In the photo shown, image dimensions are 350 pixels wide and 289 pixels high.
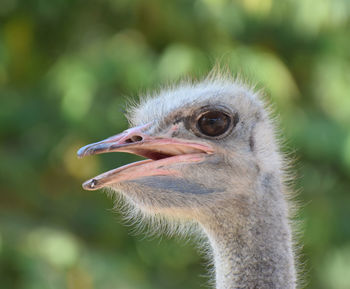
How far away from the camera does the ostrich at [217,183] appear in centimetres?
179

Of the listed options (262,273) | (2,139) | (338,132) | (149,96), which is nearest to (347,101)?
(338,132)

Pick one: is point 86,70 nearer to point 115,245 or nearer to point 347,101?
point 115,245

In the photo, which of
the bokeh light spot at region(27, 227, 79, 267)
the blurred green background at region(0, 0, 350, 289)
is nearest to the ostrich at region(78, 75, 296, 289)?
the blurred green background at region(0, 0, 350, 289)

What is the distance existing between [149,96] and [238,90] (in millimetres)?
299

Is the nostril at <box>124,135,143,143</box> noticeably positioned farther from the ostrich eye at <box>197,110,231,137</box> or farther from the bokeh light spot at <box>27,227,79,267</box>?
the bokeh light spot at <box>27,227,79,267</box>

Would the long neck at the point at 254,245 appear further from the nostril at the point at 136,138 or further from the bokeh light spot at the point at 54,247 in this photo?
the bokeh light spot at the point at 54,247

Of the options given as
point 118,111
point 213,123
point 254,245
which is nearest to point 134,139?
point 213,123

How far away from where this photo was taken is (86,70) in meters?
4.97

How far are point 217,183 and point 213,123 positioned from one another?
14 centimetres

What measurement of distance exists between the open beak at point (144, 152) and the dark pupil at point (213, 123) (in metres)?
0.04

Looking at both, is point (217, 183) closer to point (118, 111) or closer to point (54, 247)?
point (118, 111)

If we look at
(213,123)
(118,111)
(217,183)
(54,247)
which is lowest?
(217,183)

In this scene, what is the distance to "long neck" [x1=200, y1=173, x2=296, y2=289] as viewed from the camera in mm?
1789

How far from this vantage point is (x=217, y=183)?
1.84 m
